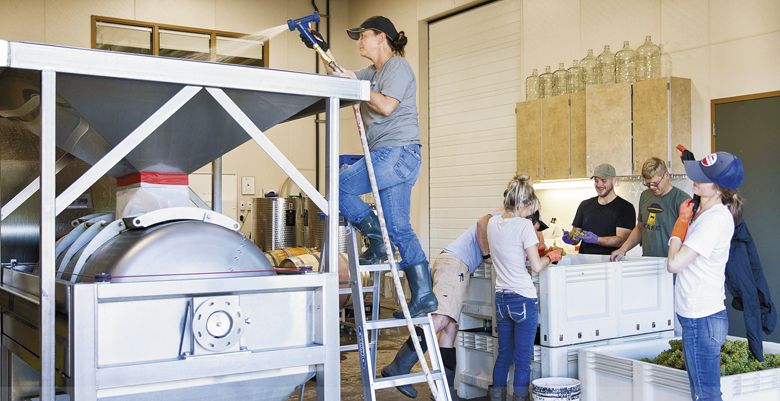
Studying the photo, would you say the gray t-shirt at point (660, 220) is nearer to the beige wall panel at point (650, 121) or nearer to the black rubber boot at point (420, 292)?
the beige wall panel at point (650, 121)

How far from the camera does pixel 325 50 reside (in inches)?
150

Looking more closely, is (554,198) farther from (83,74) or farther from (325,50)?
(83,74)

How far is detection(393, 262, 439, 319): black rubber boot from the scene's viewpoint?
12.7 ft

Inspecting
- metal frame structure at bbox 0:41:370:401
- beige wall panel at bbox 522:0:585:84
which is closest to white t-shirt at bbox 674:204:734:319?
metal frame structure at bbox 0:41:370:401

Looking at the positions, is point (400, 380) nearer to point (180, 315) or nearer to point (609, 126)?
point (180, 315)

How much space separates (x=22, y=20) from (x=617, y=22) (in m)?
8.16

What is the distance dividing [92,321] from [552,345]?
134 inches

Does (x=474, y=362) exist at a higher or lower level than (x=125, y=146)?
lower

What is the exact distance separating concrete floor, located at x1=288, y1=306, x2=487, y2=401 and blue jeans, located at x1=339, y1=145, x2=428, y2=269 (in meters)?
2.32

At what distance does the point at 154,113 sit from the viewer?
262cm

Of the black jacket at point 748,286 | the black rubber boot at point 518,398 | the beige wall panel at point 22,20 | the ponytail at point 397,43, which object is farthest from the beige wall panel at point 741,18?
the beige wall panel at point 22,20

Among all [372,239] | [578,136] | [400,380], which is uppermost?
[578,136]

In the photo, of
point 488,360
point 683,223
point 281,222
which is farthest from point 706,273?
point 281,222

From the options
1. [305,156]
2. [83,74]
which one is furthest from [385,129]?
[305,156]
